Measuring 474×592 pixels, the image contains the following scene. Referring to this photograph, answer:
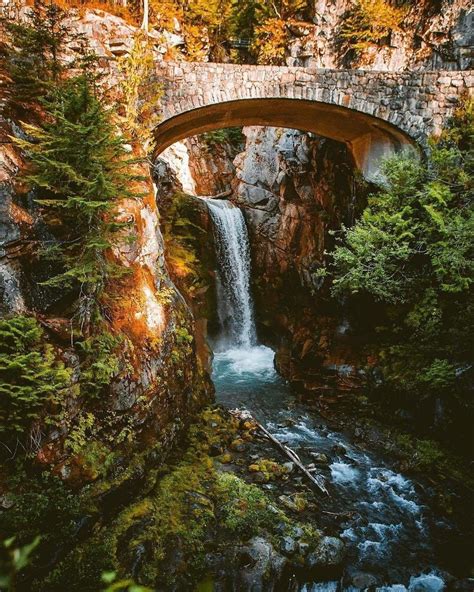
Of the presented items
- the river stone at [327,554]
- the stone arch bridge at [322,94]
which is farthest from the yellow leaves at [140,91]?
the river stone at [327,554]

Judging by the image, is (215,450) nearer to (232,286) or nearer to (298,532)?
(298,532)

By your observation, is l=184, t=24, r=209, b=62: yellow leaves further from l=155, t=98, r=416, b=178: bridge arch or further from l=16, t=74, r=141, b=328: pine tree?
l=16, t=74, r=141, b=328: pine tree

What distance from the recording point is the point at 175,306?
814 centimetres

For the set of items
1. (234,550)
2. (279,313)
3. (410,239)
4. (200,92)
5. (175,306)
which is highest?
(200,92)

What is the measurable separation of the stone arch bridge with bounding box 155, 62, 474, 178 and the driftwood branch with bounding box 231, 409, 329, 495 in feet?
26.1

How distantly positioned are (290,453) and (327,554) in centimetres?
246

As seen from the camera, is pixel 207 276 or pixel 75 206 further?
pixel 207 276

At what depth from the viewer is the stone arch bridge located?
9648 mm

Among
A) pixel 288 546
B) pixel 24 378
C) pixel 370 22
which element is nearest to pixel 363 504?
pixel 288 546

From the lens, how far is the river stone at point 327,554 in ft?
18.6

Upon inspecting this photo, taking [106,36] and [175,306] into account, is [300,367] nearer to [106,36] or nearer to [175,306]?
[175,306]

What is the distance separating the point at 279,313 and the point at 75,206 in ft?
35.6

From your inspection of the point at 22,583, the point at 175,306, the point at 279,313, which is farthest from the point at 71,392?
the point at 279,313

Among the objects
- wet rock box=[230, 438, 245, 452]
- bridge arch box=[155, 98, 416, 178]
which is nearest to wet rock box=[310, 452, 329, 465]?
wet rock box=[230, 438, 245, 452]
